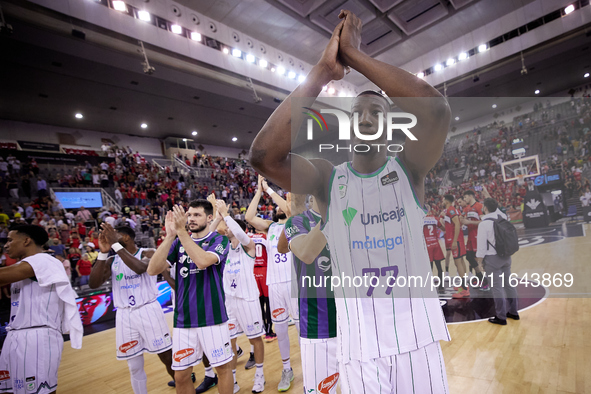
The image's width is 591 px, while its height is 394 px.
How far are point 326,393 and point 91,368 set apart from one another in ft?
14.5

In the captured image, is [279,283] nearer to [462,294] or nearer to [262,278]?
[262,278]

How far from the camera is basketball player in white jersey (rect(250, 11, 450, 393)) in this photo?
1113 mm

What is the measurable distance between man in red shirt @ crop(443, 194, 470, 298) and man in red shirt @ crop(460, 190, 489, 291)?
15 cm

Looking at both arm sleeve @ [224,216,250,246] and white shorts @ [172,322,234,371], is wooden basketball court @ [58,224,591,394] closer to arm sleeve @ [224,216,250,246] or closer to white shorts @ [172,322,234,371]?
white shorts @ [172,322,234,371]

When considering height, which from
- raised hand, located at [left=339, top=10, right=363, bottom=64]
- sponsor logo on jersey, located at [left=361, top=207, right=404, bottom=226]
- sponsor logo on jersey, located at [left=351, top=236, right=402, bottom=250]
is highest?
raised hand, located at [left=339, top=10, right=363, bottom=64]

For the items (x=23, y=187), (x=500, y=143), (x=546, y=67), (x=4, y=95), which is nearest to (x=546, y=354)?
(x=500, y=143)

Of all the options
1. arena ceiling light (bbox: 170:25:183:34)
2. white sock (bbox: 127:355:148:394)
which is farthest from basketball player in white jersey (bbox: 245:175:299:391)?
arena ceiling light (bbox: 170:25:183:34)

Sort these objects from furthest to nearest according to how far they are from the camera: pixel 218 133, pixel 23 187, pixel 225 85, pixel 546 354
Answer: pixel 218 133 < pixel 225 85 < pixel 23 187 < pixel 546 354

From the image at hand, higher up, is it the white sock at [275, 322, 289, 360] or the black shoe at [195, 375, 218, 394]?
the white sock at [275, 322, 289, 360]

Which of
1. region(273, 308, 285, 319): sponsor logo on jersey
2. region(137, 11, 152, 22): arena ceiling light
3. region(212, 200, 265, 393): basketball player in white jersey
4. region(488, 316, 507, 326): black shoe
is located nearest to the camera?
region(212, 200, 265, 393): basketball player in white jersey

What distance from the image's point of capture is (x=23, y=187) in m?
12.6

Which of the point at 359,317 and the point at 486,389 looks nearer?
the point at 359,317

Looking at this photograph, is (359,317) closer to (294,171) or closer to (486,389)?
(294,171)

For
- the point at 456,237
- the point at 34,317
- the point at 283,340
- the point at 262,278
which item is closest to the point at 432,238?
the point at 456,237
